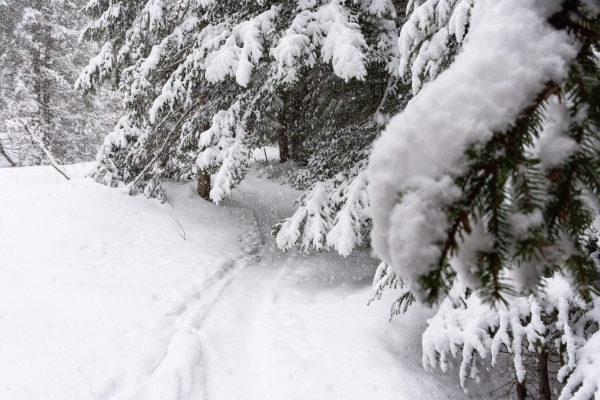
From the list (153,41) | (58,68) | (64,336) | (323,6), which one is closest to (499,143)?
(64,336)

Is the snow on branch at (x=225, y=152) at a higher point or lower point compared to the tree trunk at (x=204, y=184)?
higher

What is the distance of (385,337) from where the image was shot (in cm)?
493

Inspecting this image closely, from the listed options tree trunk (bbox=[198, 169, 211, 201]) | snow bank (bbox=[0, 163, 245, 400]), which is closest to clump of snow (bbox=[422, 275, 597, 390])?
snow bank (bbox=[0, 163, 245, 400])

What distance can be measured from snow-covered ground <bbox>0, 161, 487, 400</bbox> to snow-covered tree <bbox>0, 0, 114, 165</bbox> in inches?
406

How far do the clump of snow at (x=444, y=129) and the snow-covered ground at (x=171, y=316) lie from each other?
389cm

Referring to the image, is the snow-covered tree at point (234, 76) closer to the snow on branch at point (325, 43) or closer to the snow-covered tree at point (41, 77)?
the snow on branch at point (325, 43)

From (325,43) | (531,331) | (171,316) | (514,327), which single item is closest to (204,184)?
(171,316)

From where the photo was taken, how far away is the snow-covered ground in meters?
4.06

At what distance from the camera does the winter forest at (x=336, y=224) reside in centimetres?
75

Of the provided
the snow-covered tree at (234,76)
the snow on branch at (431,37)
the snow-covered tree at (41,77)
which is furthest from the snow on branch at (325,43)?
the snow-covered tree at (41,77)

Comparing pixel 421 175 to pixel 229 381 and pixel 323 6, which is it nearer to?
pixel 229 381

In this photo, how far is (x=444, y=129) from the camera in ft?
2.44

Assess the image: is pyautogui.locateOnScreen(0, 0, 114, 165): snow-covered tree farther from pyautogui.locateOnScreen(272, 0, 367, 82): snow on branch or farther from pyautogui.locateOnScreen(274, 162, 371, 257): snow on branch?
pyautogui.locateOnScreen(274, 162, 371, 257): snow on branch

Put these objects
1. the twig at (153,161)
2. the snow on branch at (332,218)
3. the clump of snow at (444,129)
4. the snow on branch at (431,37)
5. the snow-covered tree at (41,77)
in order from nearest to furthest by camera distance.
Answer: the clump of snow at (444,129)
the snow on branch at (431,37)
the snow on branch at (332,218)
the twig at (153,161)
the snow-covered tree at (41,77)
